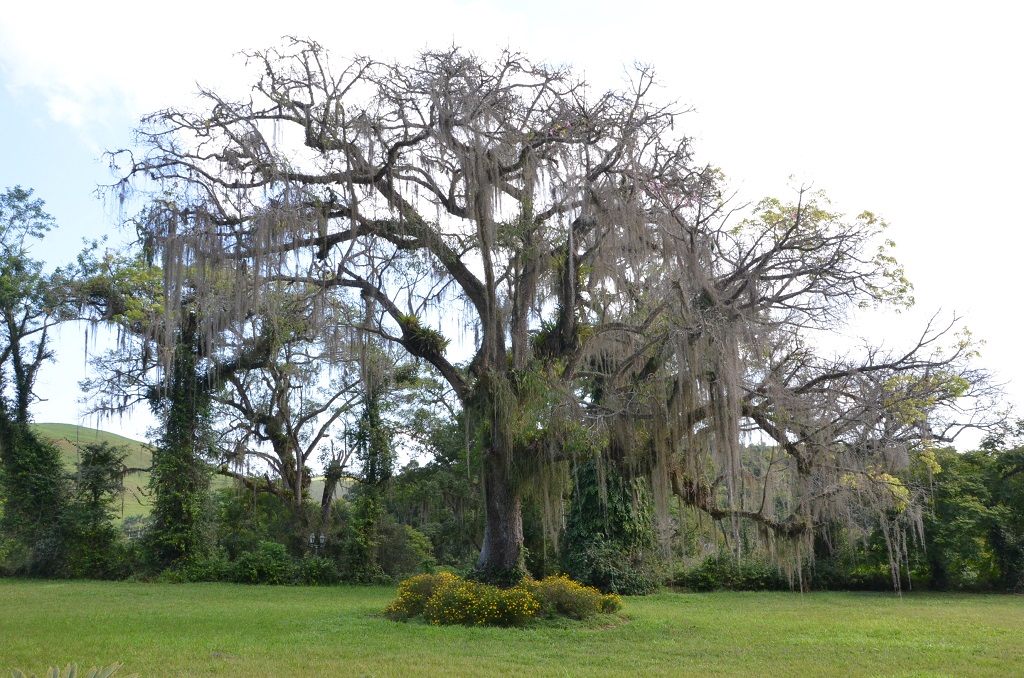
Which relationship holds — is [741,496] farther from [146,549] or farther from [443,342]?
[146,549]

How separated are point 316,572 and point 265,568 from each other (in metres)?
1.15

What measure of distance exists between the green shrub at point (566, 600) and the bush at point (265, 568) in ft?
28.3

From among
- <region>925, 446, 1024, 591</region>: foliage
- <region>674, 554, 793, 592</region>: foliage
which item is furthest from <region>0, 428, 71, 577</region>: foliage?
<region>925, 446, 1024, 591</region>: foliage

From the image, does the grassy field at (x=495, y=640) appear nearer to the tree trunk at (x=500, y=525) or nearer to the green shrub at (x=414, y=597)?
the green shrub at (x=414, y=597)

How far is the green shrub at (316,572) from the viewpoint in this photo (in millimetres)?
18125

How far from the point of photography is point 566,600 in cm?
1124

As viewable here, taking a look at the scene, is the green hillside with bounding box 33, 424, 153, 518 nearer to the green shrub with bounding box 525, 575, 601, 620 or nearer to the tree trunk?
the tree trunk

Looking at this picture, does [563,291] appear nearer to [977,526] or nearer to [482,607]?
[482,607]

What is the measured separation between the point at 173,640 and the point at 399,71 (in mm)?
7765

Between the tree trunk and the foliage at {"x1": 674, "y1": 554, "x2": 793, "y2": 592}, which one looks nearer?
the tree trunk

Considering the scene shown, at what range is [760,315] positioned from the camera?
11.4 m

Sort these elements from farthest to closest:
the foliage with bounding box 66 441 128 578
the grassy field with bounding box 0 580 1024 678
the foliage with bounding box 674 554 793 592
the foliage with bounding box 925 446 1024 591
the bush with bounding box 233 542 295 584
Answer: the foliage with bounding box 66 441 128 578, the bush with bounding box 233 542 295 584, the foliage with bounding box 674 554 793 592, the foliage with bounding box 925 446 1024 591, the grassy field with bounding box 0 580 1024 678

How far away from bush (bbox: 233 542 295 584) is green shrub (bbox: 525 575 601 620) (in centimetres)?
862

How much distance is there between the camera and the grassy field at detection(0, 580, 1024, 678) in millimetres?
7859
